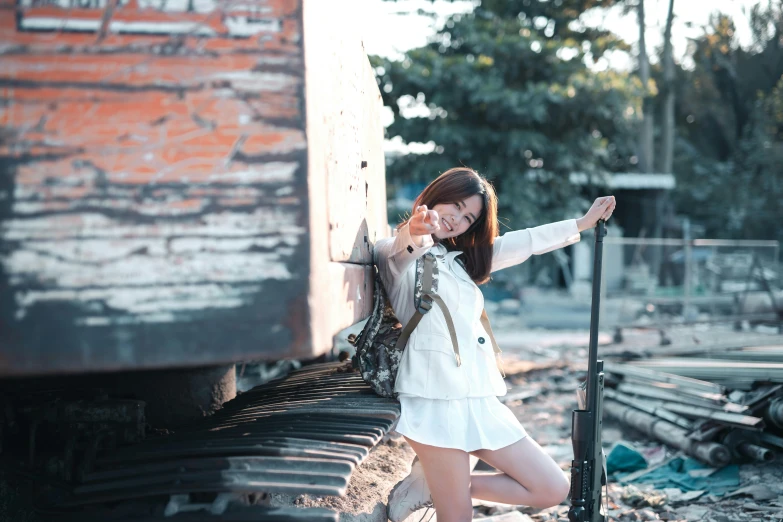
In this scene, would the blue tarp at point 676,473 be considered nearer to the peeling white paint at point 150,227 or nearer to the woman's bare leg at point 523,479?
the woman's bare leg at point 523,479

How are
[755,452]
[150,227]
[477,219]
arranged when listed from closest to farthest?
[150,227] → [477,219] → [755,452]

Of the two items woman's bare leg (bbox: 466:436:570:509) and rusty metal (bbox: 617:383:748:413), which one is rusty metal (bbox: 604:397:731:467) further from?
woman's bare leg (bbox: 466:436:570:509)

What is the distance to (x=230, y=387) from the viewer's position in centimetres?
371

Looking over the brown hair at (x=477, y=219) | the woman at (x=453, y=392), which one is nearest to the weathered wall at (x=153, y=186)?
the woman at (x=453, y=392)

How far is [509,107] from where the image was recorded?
1761 cm

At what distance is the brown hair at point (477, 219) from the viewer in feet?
11.0

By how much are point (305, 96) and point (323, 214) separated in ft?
1.24

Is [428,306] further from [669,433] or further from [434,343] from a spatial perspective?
[669,433]

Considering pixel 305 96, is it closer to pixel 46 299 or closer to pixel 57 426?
pixel 46 299

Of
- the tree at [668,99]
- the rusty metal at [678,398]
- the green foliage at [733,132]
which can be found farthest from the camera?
the tree at [668,99]

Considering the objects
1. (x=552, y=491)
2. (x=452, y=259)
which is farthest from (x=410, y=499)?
(x=452, y=259)

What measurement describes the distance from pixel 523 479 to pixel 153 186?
199cm

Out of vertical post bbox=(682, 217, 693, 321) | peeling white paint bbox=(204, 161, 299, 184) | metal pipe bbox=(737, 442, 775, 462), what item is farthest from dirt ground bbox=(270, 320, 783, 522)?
vertical post bbox=(682, 217, 693, 321)

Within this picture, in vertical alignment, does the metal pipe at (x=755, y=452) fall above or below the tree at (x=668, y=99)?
below
